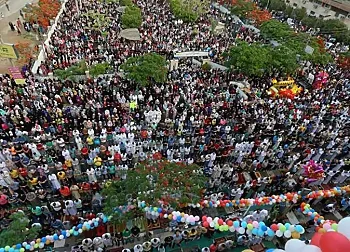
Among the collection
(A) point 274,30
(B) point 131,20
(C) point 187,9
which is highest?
(A) point 274,30

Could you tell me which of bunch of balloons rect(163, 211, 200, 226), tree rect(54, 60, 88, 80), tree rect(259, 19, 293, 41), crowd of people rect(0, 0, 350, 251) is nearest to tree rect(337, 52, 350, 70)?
crowd of people rect(0, 0, 350, 251)

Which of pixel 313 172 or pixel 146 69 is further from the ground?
pixel 146 69

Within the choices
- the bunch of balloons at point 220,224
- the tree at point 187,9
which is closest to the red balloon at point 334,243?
the bunch of balloons at point 220,224

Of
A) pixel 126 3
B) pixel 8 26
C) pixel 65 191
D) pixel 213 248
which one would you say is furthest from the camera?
pixel 126 3

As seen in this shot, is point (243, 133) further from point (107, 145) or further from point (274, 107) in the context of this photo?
point (107, 145)

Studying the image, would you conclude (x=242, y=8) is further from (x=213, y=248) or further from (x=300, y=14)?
(x=213, y=248)

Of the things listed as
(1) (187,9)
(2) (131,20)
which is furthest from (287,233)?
(1) (187,9)
